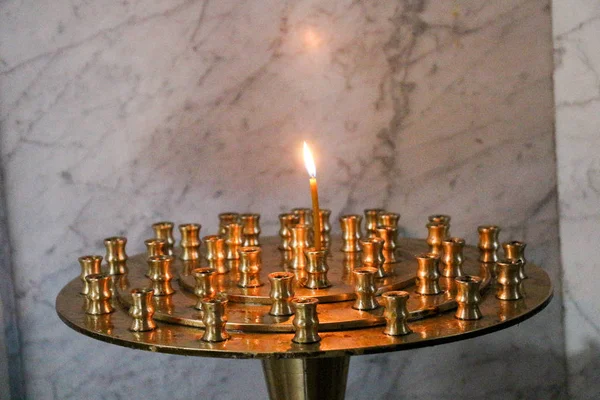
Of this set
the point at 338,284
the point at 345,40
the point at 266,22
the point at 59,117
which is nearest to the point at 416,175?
the point at 345,40

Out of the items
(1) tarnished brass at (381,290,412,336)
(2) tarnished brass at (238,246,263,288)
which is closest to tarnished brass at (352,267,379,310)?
(1) tarnished brass at (381,290,412,336)

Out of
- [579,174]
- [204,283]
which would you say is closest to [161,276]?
[204,283]

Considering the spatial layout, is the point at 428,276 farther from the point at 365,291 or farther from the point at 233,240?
the point at 233,240

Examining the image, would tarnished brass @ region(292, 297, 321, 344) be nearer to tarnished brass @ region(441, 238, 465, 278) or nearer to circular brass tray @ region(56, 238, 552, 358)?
circular brass tray @ region(56, 238, 552, 358)

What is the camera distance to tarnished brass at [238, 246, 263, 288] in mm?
1422

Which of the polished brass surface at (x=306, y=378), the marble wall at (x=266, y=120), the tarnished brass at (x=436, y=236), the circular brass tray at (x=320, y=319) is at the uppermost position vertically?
the marble wall at (x=266, y=120)

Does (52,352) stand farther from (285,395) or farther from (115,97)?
(285,395)

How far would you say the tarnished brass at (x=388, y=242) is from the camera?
61.8 inches

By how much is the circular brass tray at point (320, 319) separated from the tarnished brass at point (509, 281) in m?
0.02

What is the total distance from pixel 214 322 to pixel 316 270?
0.84ft

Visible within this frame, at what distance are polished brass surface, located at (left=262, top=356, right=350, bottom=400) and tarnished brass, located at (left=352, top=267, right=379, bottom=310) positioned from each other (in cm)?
18

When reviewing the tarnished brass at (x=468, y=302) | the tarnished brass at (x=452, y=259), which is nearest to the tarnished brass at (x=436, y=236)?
the tarnished brass at (x=452, y=259)

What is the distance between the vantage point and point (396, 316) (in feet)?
3.85

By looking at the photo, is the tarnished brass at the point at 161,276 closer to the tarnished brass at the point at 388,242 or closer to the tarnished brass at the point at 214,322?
the tarnished brass at the point at 214,322
